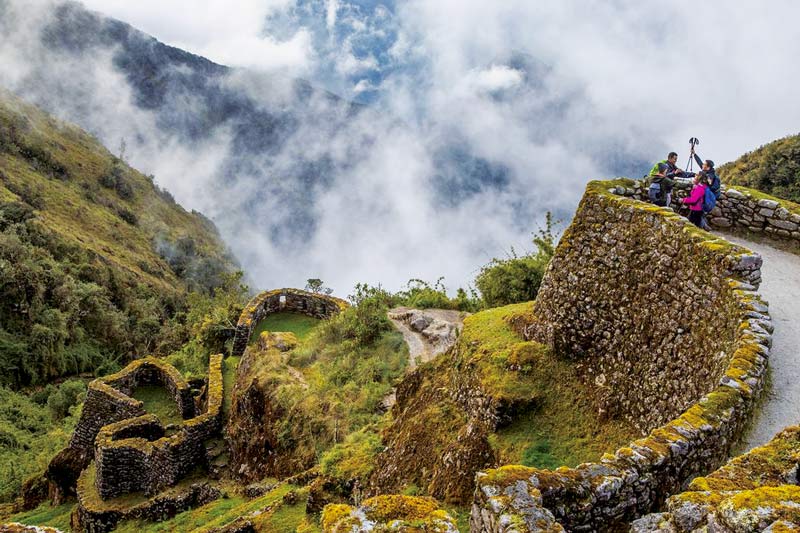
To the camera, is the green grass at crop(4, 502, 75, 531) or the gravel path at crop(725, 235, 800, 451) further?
the green grass at crop(4, 502, 75, 531)

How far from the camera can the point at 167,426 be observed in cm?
2202

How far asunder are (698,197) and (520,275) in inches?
268

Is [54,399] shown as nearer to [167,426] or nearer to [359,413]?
[167,426]

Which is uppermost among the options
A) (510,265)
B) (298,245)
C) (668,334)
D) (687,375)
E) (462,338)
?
(298,245)

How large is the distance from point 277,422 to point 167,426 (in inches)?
281

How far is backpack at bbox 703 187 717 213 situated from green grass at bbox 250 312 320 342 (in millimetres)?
17940

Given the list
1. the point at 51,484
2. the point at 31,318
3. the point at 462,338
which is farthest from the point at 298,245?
the point at 462,338

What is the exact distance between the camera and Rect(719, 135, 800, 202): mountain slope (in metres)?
30.5

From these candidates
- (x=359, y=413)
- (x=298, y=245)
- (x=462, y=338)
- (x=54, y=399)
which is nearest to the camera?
(x=462, y=338)

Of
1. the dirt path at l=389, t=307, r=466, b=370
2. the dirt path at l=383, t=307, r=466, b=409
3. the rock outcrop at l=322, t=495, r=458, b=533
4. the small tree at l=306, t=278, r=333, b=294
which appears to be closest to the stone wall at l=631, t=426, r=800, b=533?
the rock outcrop at l=322, t=495, r=458, b=533

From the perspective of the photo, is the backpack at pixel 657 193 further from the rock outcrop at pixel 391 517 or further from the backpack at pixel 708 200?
the rock outcrop at pixel 391 517

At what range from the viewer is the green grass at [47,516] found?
2061 centimetres

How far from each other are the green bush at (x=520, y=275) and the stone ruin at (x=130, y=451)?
10.3 meters

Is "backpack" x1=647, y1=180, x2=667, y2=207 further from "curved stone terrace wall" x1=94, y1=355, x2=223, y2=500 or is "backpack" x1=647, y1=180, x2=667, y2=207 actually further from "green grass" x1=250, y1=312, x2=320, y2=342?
"green grass" x1=250, y1=312, x2=320, y2=342
